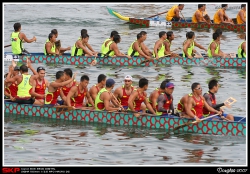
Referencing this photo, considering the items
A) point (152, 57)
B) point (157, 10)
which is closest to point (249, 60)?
point (152, 57)

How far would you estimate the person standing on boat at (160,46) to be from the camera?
95.6ft

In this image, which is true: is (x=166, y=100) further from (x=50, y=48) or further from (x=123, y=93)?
(x=50, y=48)

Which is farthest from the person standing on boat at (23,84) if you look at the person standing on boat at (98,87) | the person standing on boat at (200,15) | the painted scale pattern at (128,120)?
the person standing on boat at (200,15)

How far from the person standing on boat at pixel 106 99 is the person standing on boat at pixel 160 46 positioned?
8.14 meters

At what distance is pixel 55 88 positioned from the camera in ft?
71.4

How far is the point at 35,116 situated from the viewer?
21906 millimetres

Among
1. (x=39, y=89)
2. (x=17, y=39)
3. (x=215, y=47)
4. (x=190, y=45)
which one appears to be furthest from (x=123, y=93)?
(x=17, y=39)

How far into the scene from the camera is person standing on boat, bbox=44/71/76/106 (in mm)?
21469

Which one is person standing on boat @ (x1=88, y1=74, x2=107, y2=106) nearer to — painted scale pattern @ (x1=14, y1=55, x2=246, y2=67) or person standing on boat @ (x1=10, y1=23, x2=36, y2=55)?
painted scale pattern @ (x1=14, y1=55, x2=246, y2=67)

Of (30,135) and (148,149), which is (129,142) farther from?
(30,135)

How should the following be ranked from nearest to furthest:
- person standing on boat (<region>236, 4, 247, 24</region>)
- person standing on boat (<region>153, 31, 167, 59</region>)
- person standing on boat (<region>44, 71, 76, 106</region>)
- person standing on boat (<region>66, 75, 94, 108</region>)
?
1. person standing on boat (<region>66, 75, 94, 108</region>)
2. person standing on boat (<region>44, 71, 76, 106</region>)
3. person standing on boat (<region>153, 31, 167, 59</region>)
4. person standing on boat (<region>236, 4, 247, 24</region>)

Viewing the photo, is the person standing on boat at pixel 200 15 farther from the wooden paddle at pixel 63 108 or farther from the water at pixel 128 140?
the wooden paddle at pixel 63 108

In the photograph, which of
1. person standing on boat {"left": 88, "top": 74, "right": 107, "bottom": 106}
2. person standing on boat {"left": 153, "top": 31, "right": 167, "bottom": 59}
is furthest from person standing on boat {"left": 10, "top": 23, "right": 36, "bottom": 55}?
person standing on boat {"left": 88, "top": 74, "right": 107, "bottom": 106}

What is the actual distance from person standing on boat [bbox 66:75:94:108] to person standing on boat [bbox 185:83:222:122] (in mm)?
2846
